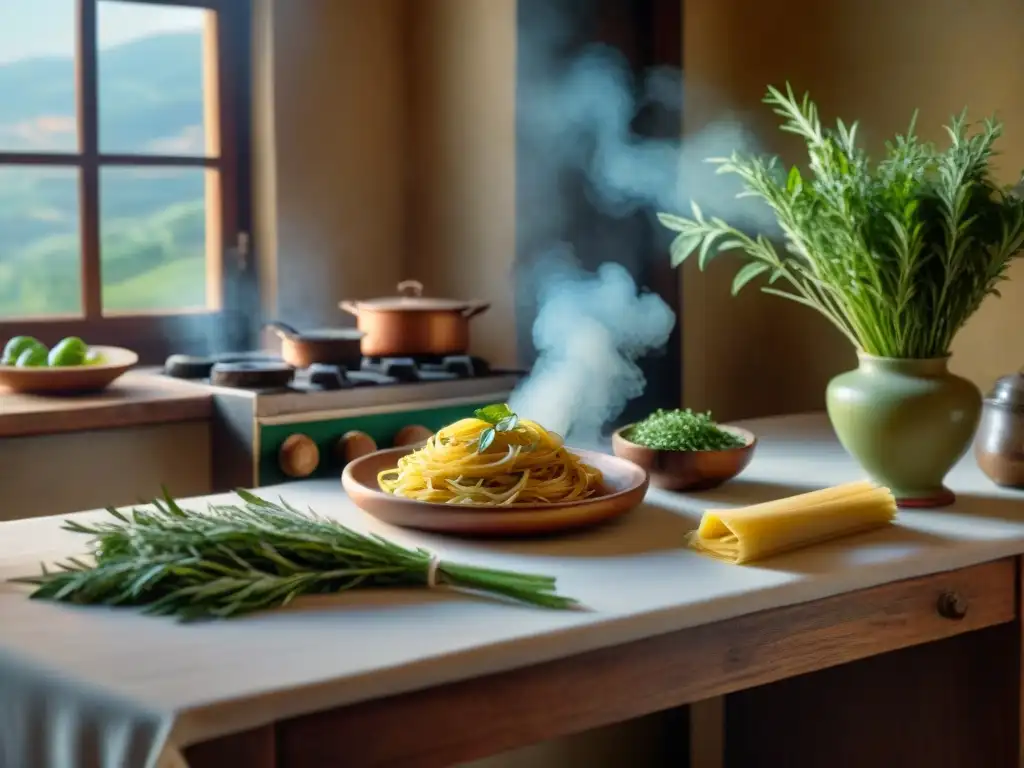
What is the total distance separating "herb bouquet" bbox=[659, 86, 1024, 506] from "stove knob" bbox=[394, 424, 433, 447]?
1123mm

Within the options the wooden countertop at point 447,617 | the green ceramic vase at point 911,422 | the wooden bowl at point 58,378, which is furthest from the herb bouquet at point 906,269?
the wooden bowl at point 58,378

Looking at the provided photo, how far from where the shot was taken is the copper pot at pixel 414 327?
3.09 m

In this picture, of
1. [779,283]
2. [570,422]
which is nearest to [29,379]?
[570,422]

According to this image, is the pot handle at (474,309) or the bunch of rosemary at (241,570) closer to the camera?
the bunch of rosemary at (241,570)

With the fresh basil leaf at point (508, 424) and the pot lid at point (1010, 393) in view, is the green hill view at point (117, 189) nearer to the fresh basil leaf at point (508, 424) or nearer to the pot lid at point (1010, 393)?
the fresh basil leaf at point (508, 424)

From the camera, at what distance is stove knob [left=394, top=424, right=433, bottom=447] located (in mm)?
2875

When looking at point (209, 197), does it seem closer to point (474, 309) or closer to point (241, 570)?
point (474, 309)

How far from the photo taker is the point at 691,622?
1421 mm

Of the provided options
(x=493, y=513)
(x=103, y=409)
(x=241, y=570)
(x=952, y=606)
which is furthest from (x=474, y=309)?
(x=241, y=570)

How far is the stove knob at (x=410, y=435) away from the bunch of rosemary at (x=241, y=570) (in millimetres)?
1349

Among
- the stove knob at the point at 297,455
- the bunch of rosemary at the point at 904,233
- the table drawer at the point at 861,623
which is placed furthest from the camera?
the stove knob at the point at 297,455

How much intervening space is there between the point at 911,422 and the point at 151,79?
2.28 m

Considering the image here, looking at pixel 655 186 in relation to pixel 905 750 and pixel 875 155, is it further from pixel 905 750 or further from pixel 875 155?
pixel 905 750

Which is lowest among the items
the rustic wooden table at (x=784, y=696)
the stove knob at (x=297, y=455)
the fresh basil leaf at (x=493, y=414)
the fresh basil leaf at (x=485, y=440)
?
the rustic wooden table at (x=784, y=696)
